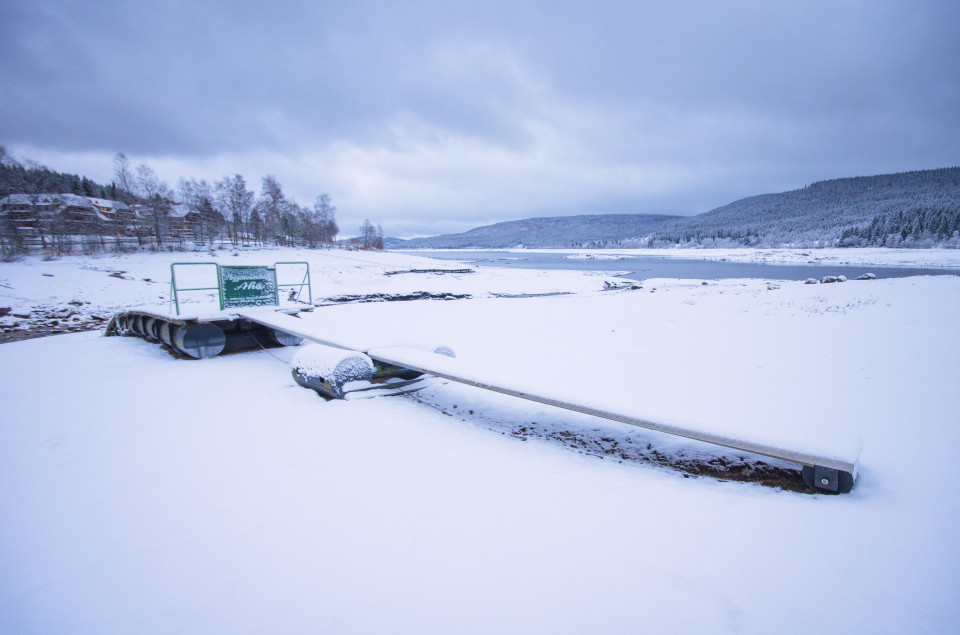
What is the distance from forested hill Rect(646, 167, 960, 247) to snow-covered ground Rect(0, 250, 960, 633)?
107m

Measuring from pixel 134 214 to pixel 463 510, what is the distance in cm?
6101

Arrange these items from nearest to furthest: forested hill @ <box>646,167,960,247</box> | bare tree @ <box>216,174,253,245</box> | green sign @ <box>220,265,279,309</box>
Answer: green sign @ <box>220,265,279,309</box> < bare tree @ <box>216,174,253,245</box> < forested hill @ <box>646,167,960,247</box>

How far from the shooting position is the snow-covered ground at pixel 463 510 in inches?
83.1

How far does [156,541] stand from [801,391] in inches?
293

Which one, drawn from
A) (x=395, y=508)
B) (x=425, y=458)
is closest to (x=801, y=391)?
(x=425, y=458)

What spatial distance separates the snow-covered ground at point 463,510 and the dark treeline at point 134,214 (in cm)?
4152

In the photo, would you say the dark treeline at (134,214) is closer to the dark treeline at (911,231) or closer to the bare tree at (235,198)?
the bare tree at (235,198)

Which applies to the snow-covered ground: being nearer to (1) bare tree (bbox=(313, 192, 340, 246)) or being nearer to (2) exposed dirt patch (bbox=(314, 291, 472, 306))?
(2) exposed dirt patch (bbox=(314, 291, 472, 306))

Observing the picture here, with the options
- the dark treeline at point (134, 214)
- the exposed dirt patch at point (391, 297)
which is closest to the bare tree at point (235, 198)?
the dark treeline at point (134, 214)

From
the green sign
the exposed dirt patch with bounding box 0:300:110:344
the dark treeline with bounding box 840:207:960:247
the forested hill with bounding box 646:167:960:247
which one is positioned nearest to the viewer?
the green sign

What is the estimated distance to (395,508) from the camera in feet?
9.99

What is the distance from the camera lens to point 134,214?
152ft

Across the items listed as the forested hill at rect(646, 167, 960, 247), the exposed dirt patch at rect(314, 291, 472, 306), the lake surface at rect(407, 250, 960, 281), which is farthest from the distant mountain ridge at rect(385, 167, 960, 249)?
the exposed dirt patch at rect(314, 291, 472, 306)

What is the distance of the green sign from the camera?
9.83 meters
